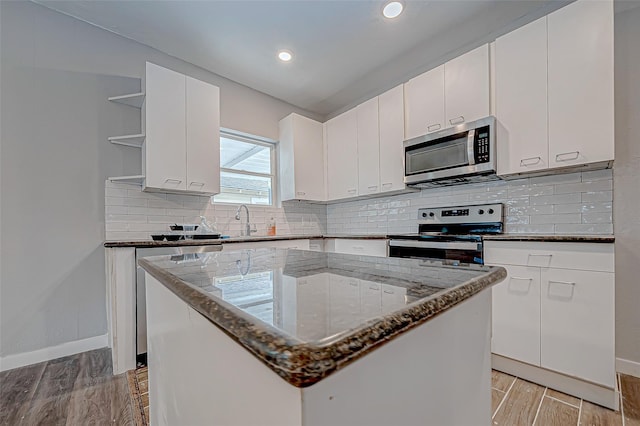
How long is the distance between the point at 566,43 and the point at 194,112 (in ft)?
9.26

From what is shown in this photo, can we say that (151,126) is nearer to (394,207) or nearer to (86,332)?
(86,332)

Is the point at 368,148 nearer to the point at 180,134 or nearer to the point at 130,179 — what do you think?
the point at 180,134

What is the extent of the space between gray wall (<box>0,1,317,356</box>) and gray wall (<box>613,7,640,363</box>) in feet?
12.1

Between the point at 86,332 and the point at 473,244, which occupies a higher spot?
the point at 473,244

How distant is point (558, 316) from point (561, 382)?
0.38 metres

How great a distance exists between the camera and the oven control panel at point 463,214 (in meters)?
2.31

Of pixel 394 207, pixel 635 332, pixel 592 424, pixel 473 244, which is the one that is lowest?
pixel 592 424

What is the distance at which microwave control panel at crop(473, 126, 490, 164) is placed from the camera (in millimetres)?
2109

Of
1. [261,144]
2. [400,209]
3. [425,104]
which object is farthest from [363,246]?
[261,144]

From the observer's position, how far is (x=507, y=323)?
1.81 meters

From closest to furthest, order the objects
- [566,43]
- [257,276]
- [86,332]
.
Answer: [257,276] → [566,43] → [86,332]

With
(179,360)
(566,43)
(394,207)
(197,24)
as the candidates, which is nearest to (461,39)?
(566,43)

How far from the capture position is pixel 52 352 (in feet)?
6.81

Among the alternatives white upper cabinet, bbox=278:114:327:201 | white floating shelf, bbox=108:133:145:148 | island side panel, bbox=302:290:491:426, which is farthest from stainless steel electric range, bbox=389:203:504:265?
white floating shelf, bbox=108:133:145:148
